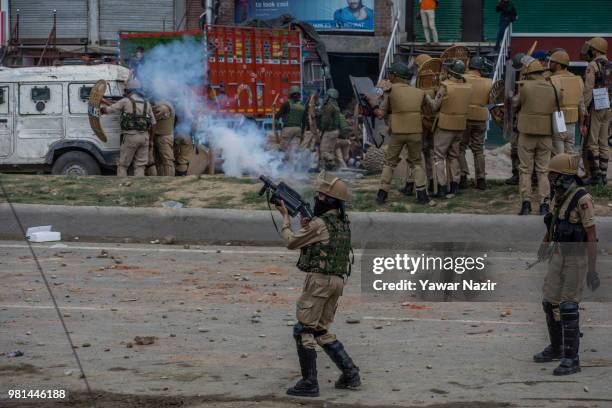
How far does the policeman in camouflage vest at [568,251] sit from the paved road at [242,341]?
29cm

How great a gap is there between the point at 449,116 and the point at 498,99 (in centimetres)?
134

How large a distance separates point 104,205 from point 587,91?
21.1 ft

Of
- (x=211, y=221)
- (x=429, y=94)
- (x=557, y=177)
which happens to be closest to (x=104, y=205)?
(x=211, y=221)

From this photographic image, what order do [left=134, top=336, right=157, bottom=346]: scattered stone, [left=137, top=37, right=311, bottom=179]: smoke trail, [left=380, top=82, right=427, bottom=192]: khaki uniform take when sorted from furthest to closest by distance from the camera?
1. [left=137, top=37, right=311, bottom=179]: smoke trail
2. [left=380, top=82, right=427, bottom=192]: khaki uniform
3. [left=134, top=336, right=157, bottom=346]: scattered stone

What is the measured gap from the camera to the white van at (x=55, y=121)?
16.9 meters

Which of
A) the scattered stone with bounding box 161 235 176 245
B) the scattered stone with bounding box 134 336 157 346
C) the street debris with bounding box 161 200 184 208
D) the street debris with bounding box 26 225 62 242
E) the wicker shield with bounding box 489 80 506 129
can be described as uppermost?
the wicker shield with bounding box 489 80 506 129

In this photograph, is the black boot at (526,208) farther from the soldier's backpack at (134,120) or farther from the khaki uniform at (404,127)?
the soldier's backpack at (134,120)

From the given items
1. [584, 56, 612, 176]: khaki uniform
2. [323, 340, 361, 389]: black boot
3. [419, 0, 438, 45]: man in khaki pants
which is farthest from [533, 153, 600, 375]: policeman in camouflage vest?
[419, 0, 438, 45]: man in khaki pants

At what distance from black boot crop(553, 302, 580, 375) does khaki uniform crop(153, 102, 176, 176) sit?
1001 cm

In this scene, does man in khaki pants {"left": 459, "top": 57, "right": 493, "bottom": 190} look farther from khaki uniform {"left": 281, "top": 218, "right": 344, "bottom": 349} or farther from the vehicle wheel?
khaki uniform {"left": 281, "top": 218, "right": 344, "bottom": 349}

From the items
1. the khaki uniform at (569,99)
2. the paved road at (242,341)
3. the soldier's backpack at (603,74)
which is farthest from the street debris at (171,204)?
the soldier's backpack at (603,74)

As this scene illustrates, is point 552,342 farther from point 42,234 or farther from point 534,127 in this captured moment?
point 42,234

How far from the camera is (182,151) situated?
58.3ft

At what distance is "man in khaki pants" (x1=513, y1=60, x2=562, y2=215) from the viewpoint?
12891 mm
